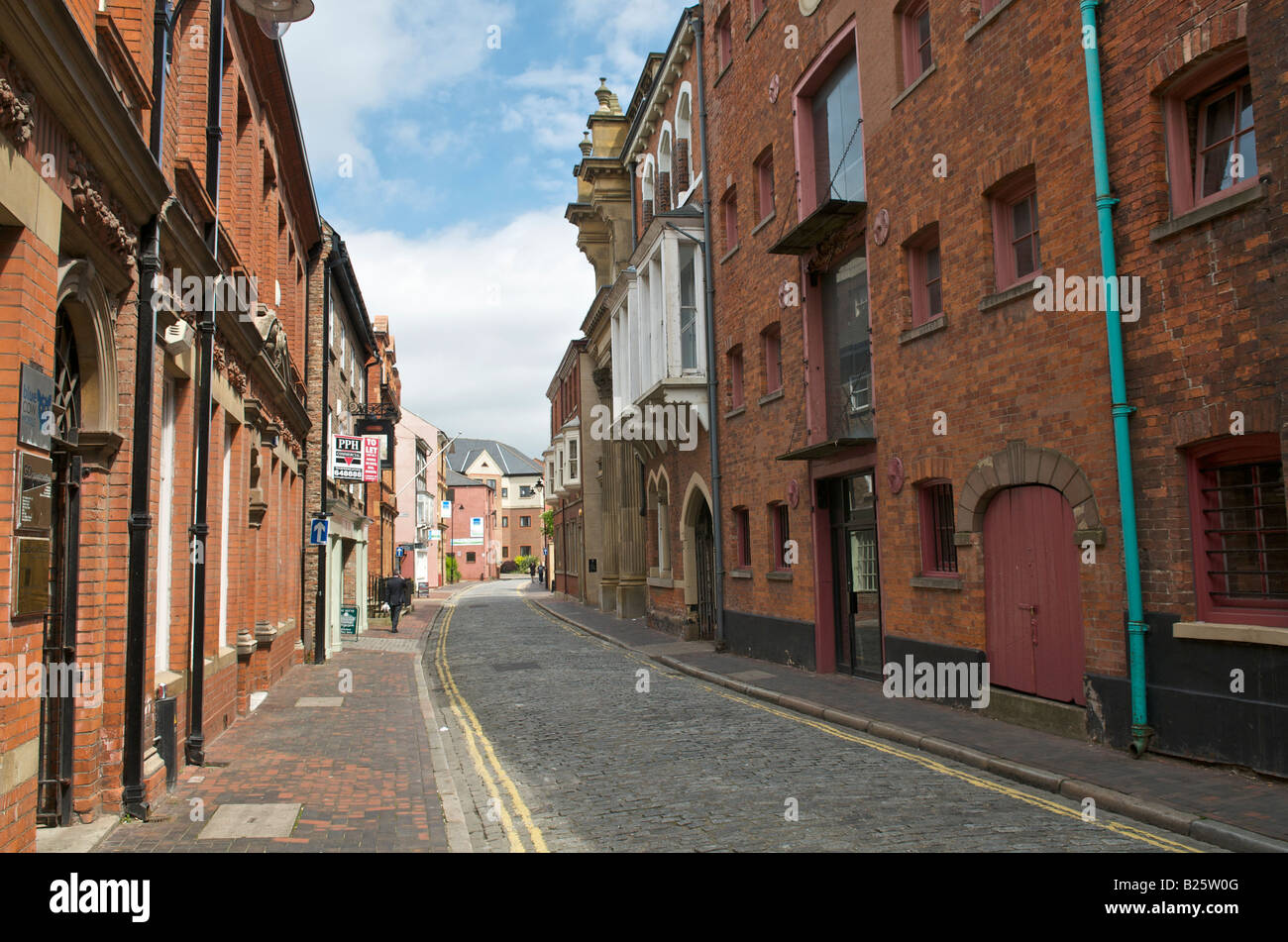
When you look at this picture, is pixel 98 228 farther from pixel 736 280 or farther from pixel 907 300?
pixel 736 280

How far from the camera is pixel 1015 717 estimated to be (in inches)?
436

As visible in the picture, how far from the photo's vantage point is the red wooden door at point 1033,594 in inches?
408

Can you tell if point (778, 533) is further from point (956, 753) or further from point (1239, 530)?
point (1239, 530)

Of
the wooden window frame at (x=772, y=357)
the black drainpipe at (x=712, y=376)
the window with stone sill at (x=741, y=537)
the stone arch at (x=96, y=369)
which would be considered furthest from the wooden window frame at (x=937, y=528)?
the stone arch at (x=96, y=369)

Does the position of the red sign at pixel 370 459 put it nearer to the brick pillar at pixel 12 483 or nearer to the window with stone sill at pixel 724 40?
the window with stone sill at pixel 724 40

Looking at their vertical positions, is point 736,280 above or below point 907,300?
above

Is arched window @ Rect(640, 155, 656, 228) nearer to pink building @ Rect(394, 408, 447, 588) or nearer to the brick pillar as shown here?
the brick pillar

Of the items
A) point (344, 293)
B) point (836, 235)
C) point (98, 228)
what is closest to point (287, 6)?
point (98, 228)

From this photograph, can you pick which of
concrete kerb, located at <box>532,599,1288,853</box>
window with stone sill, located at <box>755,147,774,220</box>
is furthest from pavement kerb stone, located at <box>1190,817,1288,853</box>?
window with stone sill, located at <box>755,147,774,220</box>

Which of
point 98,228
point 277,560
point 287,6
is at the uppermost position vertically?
point 287,6

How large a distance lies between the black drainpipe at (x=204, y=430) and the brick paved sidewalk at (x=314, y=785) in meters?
0.50

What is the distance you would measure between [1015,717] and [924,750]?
1.51 meters

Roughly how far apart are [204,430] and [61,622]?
350 cm

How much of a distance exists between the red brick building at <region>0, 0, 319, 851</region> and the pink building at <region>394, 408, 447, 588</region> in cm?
4262
